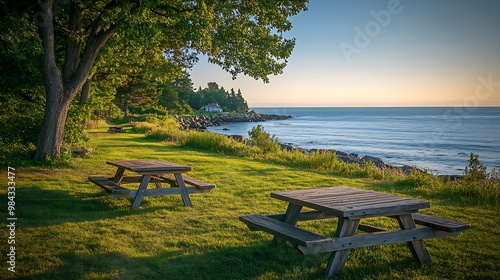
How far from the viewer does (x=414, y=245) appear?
496cm

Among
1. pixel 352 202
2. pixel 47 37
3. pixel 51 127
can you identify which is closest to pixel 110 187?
pixel 352 202

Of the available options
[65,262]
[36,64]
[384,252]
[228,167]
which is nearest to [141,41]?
[36,64]

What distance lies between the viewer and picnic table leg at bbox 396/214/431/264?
4902 millimetres

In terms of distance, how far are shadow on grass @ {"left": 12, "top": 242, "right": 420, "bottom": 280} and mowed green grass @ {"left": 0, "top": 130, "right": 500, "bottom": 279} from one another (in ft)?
0.04

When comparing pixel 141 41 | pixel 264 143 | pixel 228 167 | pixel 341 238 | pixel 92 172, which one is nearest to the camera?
pixel 341 238

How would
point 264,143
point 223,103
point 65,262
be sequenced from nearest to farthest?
point 65,262
point 264,143
point 223,103

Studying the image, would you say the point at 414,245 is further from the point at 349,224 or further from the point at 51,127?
the point at 51,127

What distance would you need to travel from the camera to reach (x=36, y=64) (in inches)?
484

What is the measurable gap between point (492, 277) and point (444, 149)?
35743 millimetres

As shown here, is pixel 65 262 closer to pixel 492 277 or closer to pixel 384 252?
pixel 384 252

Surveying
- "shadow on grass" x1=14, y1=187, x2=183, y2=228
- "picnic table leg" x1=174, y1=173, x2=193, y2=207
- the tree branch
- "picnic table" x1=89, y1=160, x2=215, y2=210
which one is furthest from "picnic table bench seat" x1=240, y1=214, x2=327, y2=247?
the tree branch

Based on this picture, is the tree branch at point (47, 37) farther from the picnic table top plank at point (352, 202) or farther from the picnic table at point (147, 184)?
the picnic table top plank at point (352, 202)

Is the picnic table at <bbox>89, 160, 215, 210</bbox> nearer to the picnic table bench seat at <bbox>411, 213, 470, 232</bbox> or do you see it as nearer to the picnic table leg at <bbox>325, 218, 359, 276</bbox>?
the picnic table leg at <bbox>325, 218, 359, 276</bbox>

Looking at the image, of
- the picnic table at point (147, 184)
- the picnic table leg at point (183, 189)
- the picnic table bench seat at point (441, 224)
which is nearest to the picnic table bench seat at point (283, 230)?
the picnic table bench seat at point (441, 224)
